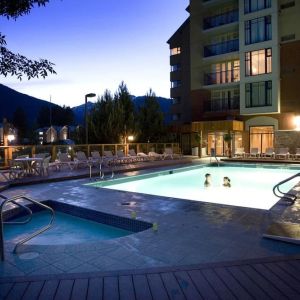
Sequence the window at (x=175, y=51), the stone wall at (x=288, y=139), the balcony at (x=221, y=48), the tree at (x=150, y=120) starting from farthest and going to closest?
the window at (x=175, y=51) → the tree at (x=150, y=120) → the balcony at (x=221, y=48) → the stone wall at (x=288, y=139)

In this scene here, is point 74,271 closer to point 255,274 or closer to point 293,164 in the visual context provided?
point 255,274

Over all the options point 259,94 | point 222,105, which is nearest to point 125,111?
point 222,105

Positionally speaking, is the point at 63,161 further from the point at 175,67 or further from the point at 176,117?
the point at 175,67

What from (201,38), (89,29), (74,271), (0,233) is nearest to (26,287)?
(74,271)

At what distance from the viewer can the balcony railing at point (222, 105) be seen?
2622 cm

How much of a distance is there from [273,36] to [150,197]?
65.3 ft

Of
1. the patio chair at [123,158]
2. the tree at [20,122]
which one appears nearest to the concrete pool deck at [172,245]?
the patio chair at [123,158]

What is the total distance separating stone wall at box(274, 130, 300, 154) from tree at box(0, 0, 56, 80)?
22827mm

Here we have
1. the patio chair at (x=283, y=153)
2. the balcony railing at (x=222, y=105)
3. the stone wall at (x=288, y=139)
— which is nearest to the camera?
the patio chair at (x=283, y=153)

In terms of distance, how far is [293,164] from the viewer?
57.4 ft

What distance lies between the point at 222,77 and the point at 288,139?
306 inches

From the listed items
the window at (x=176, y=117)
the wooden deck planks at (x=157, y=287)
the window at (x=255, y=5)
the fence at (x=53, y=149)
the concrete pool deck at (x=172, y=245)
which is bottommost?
the concrete pool deck at (x=172, y=245)

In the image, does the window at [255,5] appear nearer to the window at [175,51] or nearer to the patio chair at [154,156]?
the window at [175,51]

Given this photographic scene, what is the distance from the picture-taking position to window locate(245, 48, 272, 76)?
23625 millimetres
